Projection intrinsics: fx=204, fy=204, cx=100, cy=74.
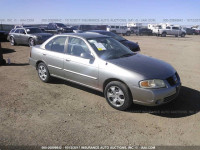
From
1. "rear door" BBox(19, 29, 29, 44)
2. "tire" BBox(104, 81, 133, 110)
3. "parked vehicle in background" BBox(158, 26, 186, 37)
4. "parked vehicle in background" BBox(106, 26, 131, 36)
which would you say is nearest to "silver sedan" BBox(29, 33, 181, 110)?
"tire" BBox(104, 81, 133, 110)

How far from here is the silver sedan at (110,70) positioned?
13.4 ft

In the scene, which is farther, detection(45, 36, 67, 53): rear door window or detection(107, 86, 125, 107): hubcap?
detection(45, 36, 67, 53): rear door window

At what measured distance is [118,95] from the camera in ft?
14.3

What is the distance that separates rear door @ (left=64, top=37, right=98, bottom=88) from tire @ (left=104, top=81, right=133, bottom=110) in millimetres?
429

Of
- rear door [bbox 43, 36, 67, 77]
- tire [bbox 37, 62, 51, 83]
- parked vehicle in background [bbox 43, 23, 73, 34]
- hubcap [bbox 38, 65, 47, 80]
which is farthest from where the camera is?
parked vehicle in background [bbox 43, 23, 73, 34]

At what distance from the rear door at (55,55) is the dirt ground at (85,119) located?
54cm

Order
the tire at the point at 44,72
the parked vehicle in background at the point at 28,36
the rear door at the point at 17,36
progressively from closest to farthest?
the tire at the point at 44,72 < the parked vehicle in background at the point at 28,36 < the rear door at the point at 17,36

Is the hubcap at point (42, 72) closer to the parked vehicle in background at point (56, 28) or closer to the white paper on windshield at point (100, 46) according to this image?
the white paper on windshield at point (100, 46)

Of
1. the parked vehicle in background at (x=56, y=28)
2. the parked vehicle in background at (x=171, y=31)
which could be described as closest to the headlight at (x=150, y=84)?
the parked vehicle in background at (x=56, y=28)

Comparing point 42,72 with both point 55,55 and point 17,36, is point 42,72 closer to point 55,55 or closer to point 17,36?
point 55,55

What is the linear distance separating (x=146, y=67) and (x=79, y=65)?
63.3 inches

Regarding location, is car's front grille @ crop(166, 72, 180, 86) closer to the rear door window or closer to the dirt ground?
the dirt ground

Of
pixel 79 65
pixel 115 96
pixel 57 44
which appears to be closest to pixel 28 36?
pixel 57 44

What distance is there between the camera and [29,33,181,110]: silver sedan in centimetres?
408
